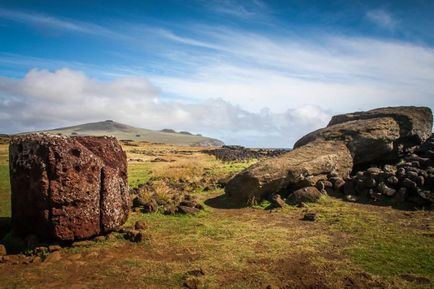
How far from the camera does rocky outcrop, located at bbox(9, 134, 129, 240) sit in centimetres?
974

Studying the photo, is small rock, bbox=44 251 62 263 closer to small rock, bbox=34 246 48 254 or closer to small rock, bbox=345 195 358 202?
small rock, bbox=34 246 48 254

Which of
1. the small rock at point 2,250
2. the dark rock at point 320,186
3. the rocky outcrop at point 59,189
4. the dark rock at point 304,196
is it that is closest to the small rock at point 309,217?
the dark rock at point 304,196

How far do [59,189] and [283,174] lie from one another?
9349 mm

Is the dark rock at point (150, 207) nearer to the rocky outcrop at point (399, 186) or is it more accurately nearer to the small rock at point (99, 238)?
the small rock at point (99, 238)

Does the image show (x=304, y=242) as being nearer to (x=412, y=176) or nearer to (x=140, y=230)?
(x=140, y=230)

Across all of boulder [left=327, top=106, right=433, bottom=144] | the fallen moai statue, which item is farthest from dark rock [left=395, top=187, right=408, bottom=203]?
boulder [left=327, top=106, right=433, bottom=144]

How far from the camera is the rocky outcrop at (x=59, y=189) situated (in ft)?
32.0

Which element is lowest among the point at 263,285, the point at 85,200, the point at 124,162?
the point at 263,285

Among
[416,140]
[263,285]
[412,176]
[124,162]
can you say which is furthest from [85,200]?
[416,140]

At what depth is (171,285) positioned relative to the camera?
24.8 feet

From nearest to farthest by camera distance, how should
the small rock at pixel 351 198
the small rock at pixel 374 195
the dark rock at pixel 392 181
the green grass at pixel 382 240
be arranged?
1. the green grass at pixel 382 240
2. the small rock at pixel 374 195
3. the dark rock at pixel 392 181
4. the small rock at pixel 351 198

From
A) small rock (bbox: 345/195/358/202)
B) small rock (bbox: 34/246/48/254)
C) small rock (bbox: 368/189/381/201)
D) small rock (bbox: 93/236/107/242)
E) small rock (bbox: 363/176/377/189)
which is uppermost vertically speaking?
small rock (bbox: 363/176/377/189)

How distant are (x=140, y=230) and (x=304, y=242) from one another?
5025mm

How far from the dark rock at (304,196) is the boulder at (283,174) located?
76 cm
